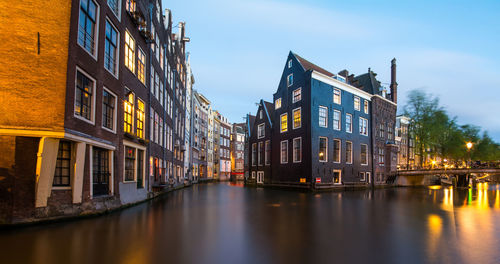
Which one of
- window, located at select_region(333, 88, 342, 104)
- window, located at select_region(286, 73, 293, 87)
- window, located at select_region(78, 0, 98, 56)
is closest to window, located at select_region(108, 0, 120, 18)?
window, located at select_region(78, 0, 98, 56)

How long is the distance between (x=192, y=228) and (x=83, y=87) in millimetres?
7685

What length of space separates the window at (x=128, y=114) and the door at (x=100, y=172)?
271 centimetres

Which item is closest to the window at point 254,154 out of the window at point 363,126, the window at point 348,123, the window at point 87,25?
the window at point 348,123

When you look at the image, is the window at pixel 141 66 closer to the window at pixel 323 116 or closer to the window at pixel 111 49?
the window at pixel 111 49

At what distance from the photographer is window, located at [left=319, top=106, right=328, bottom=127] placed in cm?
3409

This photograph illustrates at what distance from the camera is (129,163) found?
53.4ft

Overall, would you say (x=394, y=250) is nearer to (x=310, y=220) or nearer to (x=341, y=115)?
(x=310, y=220)

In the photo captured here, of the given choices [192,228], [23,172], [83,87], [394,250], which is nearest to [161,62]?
[83,87]

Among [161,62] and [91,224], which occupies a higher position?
[161,62]

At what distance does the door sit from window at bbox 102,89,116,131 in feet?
4.56

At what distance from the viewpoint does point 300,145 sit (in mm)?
34281

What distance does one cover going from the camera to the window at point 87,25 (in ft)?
36.4

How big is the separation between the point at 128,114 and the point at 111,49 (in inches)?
156

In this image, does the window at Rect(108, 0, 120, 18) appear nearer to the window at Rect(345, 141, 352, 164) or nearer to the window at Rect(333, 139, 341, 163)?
the window at Rect(333, 139, 341, 163)
